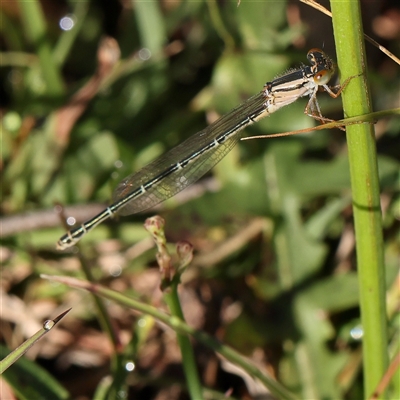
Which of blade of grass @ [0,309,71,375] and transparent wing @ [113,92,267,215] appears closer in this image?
blade of grass @ [0,309,71,375]

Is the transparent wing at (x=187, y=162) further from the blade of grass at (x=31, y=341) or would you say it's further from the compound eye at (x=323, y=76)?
the blade of grass at (x=31, y=341)

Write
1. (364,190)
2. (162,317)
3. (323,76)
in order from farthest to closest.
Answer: (323,76)
(162,317)
(364,190)

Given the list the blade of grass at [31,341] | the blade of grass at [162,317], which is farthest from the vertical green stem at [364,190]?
the blade of grass at [31,341]

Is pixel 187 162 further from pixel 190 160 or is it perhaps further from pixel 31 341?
pixel 31 341

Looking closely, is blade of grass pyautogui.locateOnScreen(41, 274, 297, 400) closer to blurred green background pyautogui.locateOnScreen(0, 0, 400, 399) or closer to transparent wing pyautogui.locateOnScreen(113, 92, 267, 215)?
blurred green background pyautogui.locateOnScreen(0, 0, 400, 399)

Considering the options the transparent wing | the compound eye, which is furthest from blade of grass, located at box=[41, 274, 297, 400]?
the compound eye

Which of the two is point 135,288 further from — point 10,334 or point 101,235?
point 10,334

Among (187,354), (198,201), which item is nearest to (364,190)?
(187,354)
